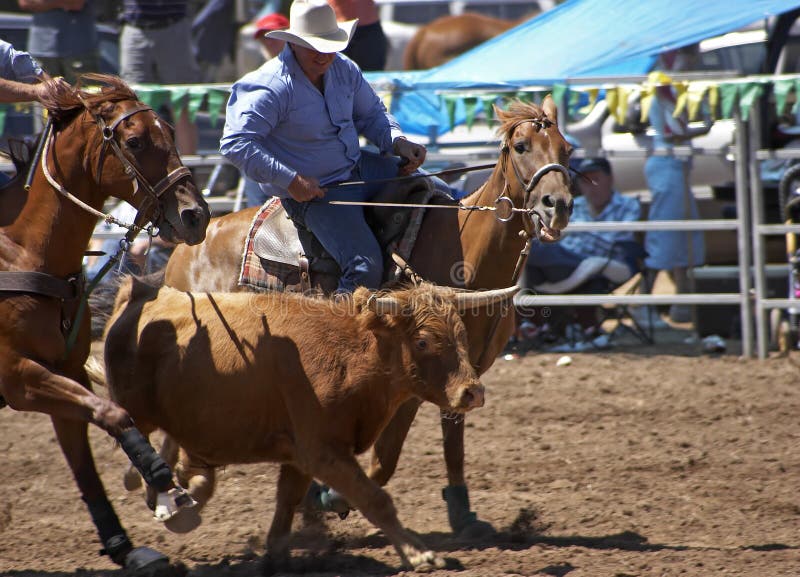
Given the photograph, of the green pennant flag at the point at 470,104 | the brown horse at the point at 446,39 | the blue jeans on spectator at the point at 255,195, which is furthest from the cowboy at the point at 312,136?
the brown horse at the point at 446,39

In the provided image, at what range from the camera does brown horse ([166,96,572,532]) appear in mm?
4922

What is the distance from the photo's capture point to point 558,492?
18.6 ft

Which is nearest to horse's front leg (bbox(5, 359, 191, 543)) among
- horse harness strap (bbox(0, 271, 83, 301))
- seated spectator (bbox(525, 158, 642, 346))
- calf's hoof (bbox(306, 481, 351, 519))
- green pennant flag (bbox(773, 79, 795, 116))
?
horse harness strap (bbox(0, 271, 83, 301))

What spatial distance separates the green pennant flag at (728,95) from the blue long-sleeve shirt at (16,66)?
531 centimetres

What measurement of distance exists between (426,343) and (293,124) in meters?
1.45

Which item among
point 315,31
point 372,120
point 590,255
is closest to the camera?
point 315,31

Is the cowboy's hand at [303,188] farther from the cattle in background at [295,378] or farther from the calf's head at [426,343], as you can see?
the calf's head at [426,343]

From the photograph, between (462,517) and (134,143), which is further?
(462,517)

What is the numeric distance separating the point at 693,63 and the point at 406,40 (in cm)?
696

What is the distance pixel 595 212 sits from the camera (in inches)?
374

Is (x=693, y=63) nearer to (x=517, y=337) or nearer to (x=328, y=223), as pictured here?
(x=517, y=337)

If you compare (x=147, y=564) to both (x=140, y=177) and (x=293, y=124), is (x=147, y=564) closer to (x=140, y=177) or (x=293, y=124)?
(x=140, y=177)

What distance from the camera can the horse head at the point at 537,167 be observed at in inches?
191

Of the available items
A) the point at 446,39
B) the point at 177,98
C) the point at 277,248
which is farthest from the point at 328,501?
the point at 446,39
